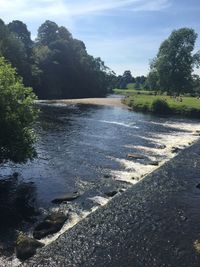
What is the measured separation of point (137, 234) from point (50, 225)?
626 centimetres

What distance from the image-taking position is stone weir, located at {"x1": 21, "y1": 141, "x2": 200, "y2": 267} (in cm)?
2438

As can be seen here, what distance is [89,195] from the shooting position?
3544cm

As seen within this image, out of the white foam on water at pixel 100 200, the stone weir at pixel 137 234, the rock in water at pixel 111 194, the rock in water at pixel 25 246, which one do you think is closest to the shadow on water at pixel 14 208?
the rock in water at pixel 25 246

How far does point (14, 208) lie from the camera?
3152 cm

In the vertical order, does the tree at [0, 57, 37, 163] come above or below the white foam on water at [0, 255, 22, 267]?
above

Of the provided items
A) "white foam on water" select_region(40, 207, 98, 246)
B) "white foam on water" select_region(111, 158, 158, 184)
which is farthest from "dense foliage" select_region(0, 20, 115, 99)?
"white foam on water" select_region(40, 207, 98, 246)

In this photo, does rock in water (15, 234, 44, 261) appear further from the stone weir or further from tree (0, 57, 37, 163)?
tree (0, 57, 37, 163)

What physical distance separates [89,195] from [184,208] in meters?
8.39

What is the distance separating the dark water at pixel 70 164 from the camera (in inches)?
1347

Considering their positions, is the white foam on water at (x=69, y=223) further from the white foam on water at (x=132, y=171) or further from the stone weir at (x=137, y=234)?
the white foam on water at (x=132, y=171)

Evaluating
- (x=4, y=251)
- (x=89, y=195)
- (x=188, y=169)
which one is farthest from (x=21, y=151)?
(x=188, y=169)

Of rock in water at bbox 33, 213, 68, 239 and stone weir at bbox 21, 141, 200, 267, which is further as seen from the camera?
rock in water at bbox 33, 213, 68, 239

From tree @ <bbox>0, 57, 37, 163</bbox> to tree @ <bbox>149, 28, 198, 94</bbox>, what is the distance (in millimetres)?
104810

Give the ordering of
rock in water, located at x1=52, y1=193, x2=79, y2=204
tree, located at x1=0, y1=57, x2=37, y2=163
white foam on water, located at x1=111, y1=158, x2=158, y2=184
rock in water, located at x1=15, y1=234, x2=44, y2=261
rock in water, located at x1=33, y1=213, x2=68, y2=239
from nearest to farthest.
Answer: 1. rock in water, located at x1=15, y1=234, x2=44, y2=261
2. rock in water, located at x1=33, y1=213, x2=68, y2=239
3. rock in water, located at x1=52, y1=193, x2=79, y2=204
4. tree, located at x1=0, y1=57, x2=37, y2=163
5. white foam on water, located at x1=111, y1=158, x2=158, y2=184
